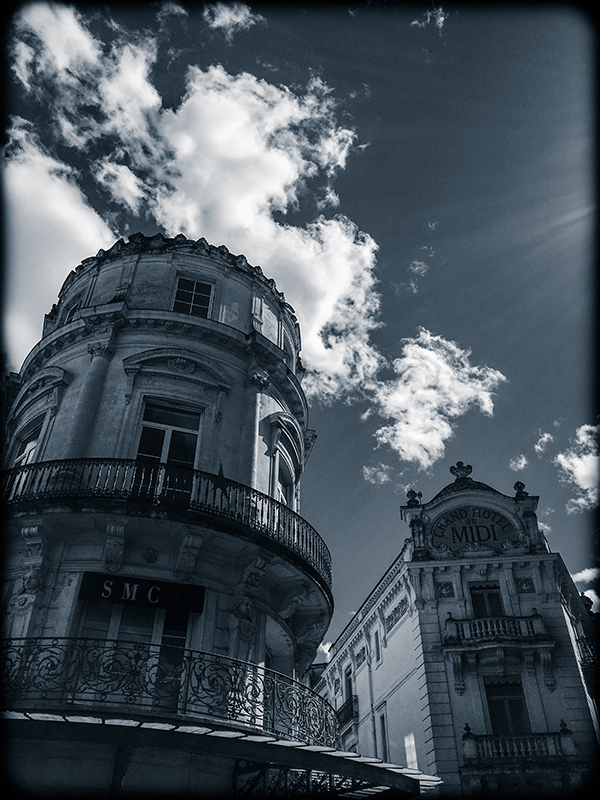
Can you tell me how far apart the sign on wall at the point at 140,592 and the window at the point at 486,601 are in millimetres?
17538

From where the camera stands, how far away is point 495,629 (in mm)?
24219

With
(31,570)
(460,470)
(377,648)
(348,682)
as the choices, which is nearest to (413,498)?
(460,470)

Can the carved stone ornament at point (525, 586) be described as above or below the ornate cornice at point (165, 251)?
below

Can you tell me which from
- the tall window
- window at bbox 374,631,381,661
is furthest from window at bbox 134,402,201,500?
window at bbox 374,631,381,661

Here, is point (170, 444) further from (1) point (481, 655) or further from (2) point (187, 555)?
(1) point (481, 655)

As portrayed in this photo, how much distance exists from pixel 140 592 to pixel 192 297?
919 cm

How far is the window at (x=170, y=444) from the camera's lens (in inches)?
513

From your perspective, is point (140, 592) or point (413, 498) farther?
point (413, 498)

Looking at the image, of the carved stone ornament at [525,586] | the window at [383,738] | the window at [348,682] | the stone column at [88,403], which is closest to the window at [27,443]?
the stone column at [88,403]

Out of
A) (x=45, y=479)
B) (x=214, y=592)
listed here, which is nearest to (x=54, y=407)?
(x=45, y=479)

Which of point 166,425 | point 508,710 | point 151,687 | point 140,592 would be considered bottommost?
point 151,687

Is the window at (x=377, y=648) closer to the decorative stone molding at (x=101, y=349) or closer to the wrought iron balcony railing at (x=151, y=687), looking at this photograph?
the wrought iron balcony railing at (x=151, y=687)

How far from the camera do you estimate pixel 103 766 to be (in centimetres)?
952

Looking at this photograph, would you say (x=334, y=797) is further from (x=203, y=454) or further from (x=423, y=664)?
(x=423, y=664)
